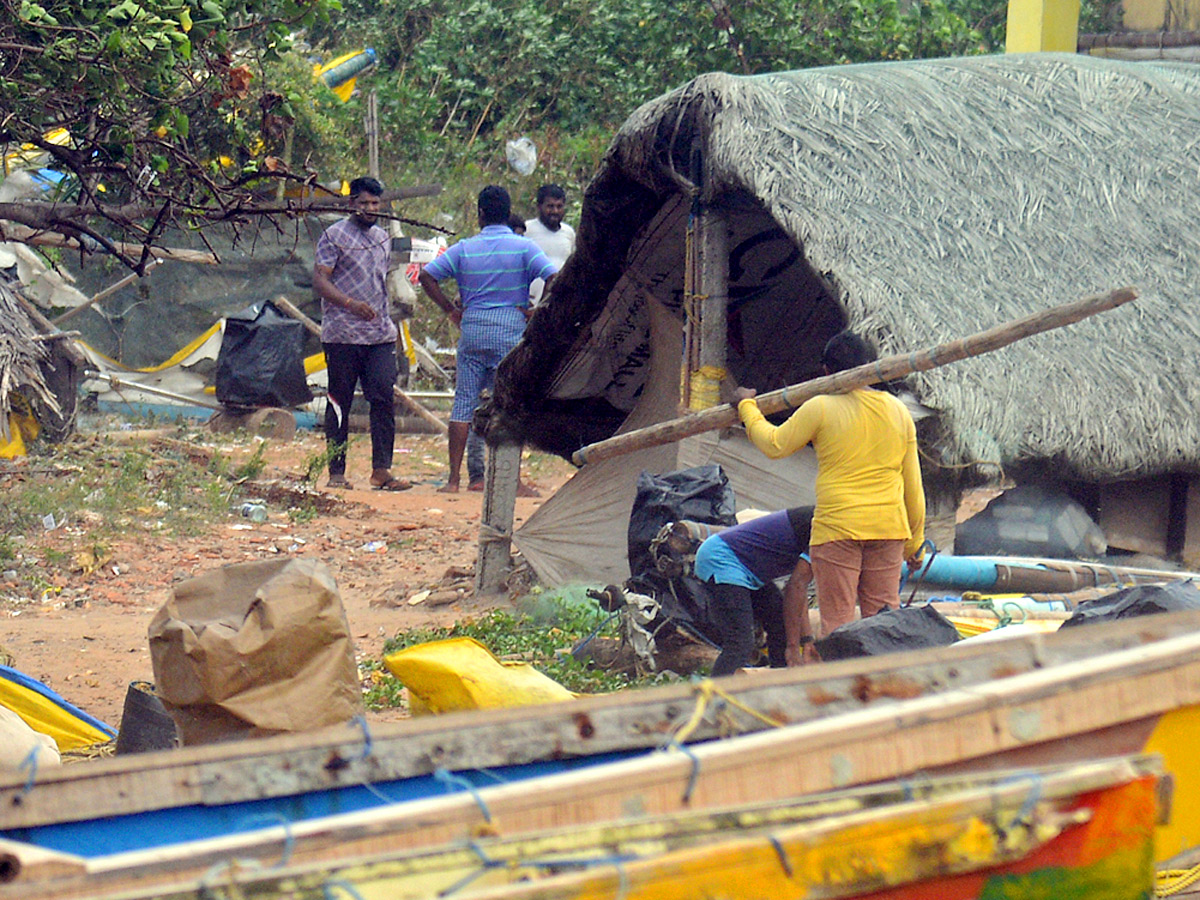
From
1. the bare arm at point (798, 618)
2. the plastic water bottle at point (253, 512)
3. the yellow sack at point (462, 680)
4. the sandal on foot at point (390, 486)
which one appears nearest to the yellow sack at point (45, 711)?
the yellow sack at point (462, 680)

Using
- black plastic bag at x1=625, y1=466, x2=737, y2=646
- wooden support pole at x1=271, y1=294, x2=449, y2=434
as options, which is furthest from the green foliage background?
black plastic bag at x1=625, y1=466, x2=737, y2=646

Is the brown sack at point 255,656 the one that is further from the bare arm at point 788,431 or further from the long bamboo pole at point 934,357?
the long bamboo pole at point 934,357

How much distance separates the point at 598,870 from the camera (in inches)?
75.8

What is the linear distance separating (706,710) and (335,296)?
6.79 m

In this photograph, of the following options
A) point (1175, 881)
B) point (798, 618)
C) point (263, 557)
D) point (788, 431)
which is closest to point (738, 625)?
point (798, 618)

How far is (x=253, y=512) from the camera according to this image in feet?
27.4

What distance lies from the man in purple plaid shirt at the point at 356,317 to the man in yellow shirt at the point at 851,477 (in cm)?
470

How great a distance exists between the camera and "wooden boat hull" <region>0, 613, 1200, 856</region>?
2316 millimetres

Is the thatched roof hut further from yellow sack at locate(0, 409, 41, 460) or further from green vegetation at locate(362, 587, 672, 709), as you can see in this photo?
yellow sack at locate(0, 409, 41, 460)

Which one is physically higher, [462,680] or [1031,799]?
[1031,799]

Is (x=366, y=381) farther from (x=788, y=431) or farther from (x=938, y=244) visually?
(x=788, y=431)

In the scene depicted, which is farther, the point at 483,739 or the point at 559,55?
the point at 559,55

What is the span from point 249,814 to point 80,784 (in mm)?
288

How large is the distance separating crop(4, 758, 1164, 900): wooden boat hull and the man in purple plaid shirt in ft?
23.3
